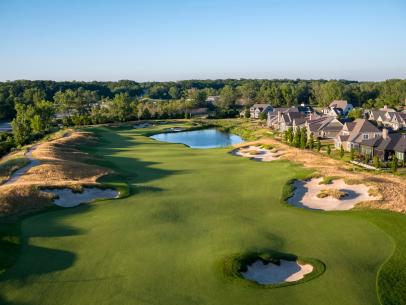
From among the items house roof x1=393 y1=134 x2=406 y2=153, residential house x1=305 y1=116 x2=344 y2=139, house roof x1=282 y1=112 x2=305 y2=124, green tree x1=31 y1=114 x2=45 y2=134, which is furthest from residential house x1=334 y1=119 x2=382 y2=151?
green tree x1=31 y1=114 x2=45 y2=134

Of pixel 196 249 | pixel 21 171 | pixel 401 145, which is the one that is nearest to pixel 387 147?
pixel 401 145

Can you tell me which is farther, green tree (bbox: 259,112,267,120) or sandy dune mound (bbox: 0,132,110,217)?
green tree (bbox: 259,112,267,120)

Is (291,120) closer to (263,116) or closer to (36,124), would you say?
(263,116)

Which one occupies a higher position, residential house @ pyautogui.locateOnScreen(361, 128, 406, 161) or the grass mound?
residential house @ pyautogui.locateOnScreen(361, 128, 406, 161)

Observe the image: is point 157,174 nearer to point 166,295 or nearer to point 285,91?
point 166,295

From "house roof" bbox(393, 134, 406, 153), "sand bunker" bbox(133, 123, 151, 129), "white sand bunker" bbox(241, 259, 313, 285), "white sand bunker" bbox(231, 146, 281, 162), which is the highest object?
"house roof" bbox(393, 134, 406, 153)

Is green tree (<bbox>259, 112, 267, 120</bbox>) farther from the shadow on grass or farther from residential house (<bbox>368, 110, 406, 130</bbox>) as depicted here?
the shadow on grass

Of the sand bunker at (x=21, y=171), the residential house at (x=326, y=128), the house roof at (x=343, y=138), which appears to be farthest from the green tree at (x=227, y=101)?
the sand bunker at (x=21, y=171)
